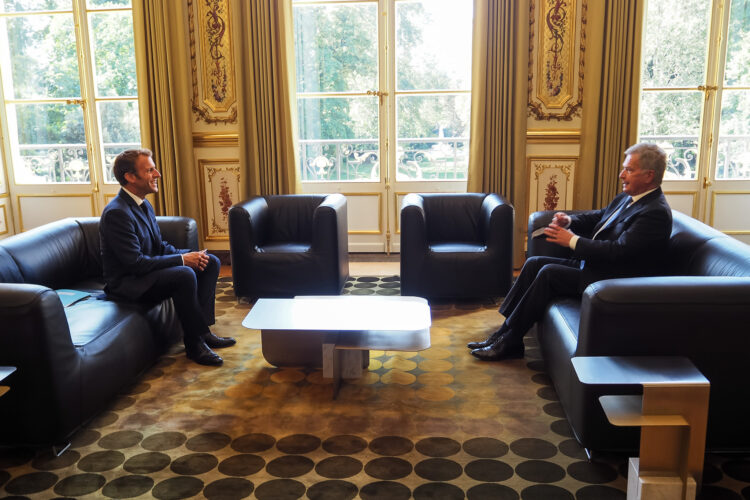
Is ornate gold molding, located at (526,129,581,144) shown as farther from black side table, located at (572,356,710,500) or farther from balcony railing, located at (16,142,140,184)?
balcony railing, located at (16,142,140,184)

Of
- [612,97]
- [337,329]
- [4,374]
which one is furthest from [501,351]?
[612,97]

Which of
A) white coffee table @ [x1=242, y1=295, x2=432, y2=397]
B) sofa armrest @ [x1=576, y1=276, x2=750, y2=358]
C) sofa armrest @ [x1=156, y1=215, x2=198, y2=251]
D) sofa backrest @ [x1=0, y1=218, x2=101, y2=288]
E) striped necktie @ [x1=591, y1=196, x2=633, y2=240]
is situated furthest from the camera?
sofa armrest @ [x1=156, y1=215, x2=198, y2=251]

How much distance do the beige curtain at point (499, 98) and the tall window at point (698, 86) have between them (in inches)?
39.5

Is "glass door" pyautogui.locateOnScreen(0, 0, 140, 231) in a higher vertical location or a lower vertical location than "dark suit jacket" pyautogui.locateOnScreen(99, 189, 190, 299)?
higher

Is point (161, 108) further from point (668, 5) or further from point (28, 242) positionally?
point (668, 5)

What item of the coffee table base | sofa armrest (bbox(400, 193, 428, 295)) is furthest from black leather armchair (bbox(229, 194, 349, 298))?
the coffee table base

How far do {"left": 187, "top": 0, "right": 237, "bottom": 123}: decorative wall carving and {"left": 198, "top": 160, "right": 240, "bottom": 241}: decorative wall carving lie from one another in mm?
376

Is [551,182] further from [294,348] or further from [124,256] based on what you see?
[124,256]

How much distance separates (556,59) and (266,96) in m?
2.24

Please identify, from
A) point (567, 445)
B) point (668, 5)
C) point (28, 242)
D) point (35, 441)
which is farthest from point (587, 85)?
point (35, 441)

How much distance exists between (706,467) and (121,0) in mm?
5281

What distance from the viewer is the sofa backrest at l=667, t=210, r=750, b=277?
2482 millimetres

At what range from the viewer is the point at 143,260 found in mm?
3188

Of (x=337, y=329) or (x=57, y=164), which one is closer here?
(x=337, y=329)
